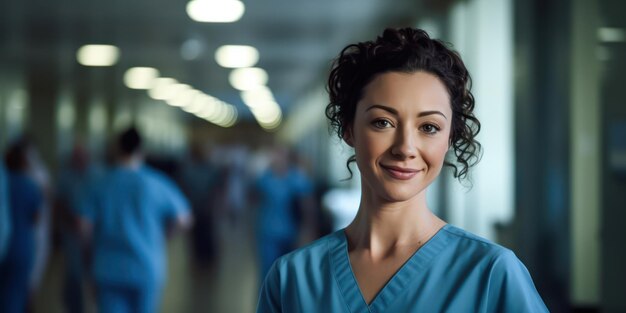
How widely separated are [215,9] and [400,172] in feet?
16.1

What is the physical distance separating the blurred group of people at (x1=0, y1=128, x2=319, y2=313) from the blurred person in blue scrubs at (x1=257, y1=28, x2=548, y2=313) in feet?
7.68

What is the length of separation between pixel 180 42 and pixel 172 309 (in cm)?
313

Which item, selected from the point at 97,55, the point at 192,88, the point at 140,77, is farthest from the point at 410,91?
the point at 192,88

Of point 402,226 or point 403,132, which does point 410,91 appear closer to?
point 403,132

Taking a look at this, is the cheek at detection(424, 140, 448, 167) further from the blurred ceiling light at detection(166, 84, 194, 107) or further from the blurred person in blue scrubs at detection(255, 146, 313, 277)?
the blurred ceiling light at detection(166, 84, 194, 107)

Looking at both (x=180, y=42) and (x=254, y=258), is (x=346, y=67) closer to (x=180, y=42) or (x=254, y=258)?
(x=180, y=42)

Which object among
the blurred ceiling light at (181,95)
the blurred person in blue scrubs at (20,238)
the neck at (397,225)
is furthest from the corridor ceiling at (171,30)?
the neck at (397,225)

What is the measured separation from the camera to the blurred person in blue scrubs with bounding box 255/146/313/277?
5.40 metres

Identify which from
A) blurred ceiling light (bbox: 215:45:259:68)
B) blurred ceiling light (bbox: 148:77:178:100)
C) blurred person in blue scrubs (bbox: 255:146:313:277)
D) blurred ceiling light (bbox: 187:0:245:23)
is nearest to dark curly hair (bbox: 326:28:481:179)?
blurred person in blue scrubs (bbox: 255:146:313:277)

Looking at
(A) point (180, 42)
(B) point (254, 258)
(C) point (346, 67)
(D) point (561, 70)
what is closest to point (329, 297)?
(C) point (346, 67)

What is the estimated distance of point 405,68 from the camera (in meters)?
1.06

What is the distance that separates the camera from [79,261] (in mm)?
4645

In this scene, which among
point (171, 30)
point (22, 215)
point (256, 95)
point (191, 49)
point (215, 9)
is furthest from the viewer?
point (256, 95)

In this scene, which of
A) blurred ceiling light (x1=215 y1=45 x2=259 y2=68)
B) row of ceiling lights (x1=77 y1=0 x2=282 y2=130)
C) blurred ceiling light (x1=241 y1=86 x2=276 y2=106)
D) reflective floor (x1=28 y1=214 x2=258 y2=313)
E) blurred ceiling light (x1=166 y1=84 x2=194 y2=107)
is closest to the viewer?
reflective floor (x1=28 y1=214 x2=258 y2=313)
